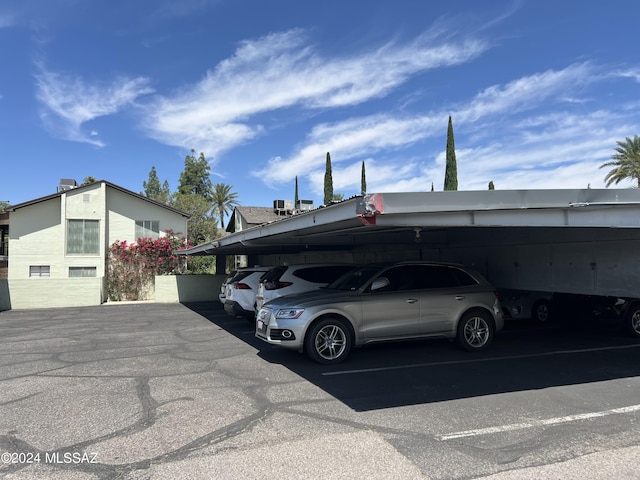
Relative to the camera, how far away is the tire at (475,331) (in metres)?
8.27

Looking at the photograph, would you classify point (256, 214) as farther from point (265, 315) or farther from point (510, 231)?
point (265, 315)

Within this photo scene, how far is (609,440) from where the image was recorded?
4.33m

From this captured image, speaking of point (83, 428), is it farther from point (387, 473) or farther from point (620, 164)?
point (620, 164)

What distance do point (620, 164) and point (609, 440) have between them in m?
34.8

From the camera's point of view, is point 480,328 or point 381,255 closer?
point 480,328

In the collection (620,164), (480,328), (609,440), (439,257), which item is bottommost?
(609,440)

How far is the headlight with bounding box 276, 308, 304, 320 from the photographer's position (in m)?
7.39

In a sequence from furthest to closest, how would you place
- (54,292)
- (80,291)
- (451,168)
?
(451,168), (80,291), (54,292)

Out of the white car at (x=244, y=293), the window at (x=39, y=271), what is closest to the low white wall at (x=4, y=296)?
the window at (x=39, y=271)

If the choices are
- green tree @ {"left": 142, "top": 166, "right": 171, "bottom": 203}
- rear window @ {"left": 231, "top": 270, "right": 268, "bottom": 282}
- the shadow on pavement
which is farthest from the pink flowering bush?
green tree @ {"left": 142, "top": 166, "right": 171, "bottom": 203}

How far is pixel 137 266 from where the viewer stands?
82.5ft

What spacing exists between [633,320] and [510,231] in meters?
3.29

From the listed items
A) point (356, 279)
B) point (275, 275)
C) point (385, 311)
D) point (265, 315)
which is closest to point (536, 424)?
point (385, 311)

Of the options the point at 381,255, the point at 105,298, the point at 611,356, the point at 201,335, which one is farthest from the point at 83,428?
the point at 105,298
